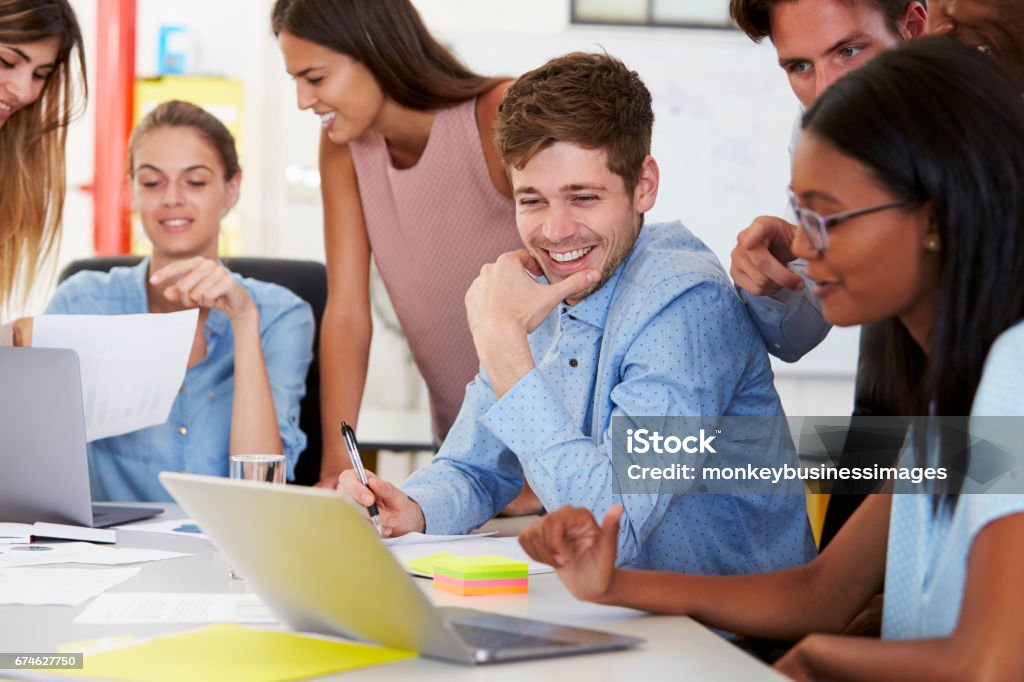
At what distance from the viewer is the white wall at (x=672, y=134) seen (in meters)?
4.24

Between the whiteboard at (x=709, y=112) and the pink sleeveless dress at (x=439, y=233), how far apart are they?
6.87 feet

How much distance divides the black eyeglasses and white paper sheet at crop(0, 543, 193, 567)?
2.71ft

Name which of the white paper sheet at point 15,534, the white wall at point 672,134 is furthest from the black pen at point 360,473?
the white wall at point 672,134

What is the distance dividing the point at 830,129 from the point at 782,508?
632mm

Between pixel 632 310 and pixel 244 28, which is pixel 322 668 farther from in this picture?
pixel 244 28

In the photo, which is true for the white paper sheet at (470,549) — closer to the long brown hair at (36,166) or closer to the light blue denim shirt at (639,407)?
the light blue denim shirt at (639,407)

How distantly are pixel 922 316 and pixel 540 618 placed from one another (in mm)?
A: 443

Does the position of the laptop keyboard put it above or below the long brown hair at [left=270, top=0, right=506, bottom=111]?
below

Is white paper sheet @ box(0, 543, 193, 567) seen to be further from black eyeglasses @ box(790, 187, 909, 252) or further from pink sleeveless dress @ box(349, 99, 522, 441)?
pink sleeveless dress @ box(349, 99, 522, 441)

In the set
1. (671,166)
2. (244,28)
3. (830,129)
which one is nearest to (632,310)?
(830,129)

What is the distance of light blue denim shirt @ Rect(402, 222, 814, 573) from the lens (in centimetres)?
139

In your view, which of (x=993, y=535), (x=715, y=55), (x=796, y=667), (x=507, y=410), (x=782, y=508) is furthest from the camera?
(x=715, y=55)

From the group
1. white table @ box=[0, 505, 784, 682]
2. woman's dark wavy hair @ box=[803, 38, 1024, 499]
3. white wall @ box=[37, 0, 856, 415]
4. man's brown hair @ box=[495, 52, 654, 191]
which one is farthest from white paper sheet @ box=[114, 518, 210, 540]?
white wall @ box=[37, 0, 856, 415]

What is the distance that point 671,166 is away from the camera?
4297 millimetres
